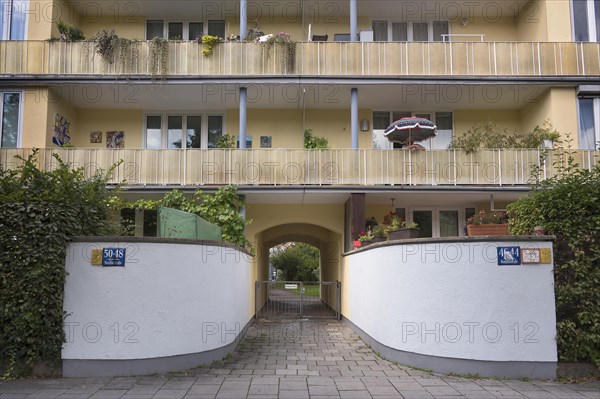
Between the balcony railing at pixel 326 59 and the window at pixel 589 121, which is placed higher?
the balcony railing at pixel 326 59

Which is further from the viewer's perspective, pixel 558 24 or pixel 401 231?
pixel 558 24

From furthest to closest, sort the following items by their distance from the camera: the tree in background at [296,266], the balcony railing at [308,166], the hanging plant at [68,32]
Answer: the tree in background at [296,266], the hanging plant at [68,32], the balcony railing at [308,166]

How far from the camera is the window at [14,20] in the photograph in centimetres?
1591

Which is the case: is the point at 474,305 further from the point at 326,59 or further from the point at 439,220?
the point at 326,59

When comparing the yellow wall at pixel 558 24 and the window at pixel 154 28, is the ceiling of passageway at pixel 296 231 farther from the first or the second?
the yellow wall at pixel 558 24

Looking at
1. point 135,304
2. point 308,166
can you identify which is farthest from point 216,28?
point 135,304

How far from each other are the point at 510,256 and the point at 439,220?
32.4ft

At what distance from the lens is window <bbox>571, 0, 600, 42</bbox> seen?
16047mm

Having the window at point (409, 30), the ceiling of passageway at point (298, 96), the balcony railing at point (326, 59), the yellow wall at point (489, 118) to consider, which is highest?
the window at point (409, 30)

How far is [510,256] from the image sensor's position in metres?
7.53

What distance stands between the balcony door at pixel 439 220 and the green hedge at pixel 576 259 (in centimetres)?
909

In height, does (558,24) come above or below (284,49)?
above

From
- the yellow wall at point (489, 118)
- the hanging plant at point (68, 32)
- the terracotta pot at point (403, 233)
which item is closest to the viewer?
the terracotta pot at point (403, 233)

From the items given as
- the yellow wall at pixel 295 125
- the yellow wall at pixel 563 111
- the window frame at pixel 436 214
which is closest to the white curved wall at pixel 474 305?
the window frame at pixel 436 214
